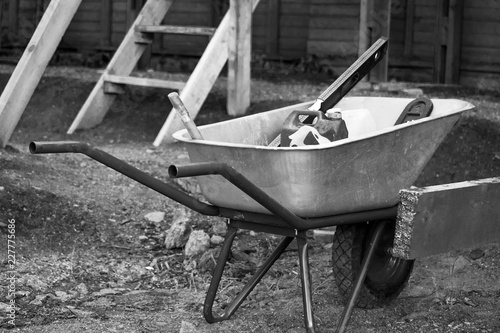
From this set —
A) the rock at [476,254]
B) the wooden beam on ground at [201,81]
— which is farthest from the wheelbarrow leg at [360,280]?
the wooden beam on ground at [201,81]

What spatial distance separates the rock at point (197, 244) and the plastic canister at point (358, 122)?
131 cm

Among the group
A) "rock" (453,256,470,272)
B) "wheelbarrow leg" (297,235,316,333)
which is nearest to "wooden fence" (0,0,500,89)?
"rock" (453,256,470,272)

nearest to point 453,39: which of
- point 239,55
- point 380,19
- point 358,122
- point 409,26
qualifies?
point 409,26

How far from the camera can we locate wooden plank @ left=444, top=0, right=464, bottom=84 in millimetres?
9477

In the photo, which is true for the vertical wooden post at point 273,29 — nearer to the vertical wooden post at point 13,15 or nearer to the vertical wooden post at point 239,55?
the vertical wooden post at point 13,15

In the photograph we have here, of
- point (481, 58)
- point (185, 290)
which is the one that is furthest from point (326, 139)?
point (481, 58)

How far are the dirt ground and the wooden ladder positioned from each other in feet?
0.88

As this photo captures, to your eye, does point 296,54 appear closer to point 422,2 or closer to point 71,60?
point 422,2

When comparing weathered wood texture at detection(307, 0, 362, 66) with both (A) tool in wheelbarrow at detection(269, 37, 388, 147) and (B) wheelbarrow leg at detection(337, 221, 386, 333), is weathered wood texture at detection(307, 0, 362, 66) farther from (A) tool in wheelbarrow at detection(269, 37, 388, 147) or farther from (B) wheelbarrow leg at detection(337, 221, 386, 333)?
(B) wheelbarrow leg at detection(337, 221, 386, 333)

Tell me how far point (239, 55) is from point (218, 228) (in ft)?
7.06

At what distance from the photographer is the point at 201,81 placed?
6.40m

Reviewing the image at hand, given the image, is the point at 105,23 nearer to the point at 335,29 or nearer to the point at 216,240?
the point at 335,29

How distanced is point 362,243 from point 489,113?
3448 millimetres

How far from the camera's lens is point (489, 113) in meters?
6.69
